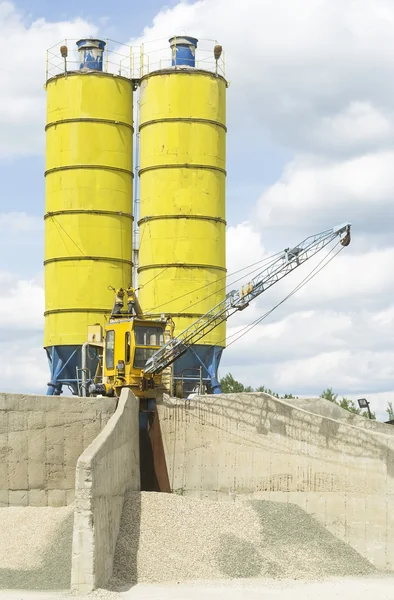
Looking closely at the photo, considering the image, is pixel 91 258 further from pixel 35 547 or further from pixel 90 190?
pixel 35 547

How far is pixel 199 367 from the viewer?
39438 mm

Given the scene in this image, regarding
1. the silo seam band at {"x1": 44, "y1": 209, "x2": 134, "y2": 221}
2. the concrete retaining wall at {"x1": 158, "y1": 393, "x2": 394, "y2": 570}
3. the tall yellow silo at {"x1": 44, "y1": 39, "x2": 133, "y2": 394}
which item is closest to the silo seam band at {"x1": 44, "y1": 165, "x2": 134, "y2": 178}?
the tall yellow silo at {"x1": 44, "y1": 39, "x2": 133, "y2": 394}

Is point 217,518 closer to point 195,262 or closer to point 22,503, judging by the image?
point 22,503

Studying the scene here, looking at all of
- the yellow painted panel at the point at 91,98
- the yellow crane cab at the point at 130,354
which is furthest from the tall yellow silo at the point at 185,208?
the yellow crane cab at the point at 130,354

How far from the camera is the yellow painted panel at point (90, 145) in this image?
39.8 metres

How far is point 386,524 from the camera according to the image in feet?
90.0

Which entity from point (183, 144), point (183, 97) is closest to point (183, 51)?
point (183, 97)

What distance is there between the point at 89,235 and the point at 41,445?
13640 millimetres

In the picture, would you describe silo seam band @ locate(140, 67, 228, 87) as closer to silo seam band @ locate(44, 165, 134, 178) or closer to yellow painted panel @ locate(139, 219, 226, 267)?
silo seam band @ locate(44, 165, 134, 178)

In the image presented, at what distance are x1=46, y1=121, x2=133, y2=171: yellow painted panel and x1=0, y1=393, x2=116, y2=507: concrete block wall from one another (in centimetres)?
1414

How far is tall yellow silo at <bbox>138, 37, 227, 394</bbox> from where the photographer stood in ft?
128

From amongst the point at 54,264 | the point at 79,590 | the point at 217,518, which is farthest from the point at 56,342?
the point at 79,590

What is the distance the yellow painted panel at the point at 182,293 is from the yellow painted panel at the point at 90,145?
15.1 ft

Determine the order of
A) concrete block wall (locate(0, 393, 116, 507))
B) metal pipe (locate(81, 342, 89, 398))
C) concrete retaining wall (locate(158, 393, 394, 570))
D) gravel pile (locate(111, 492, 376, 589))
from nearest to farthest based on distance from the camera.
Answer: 1. gravel pile (locate(111, 492, 376, 589))
2. concrete block wall (locate(0, 393, 116, 507))
3. concrete retaining wall (locate(158, 393, 394, 570))
4. metal pipe (locate(81, 342, 89, 398))
